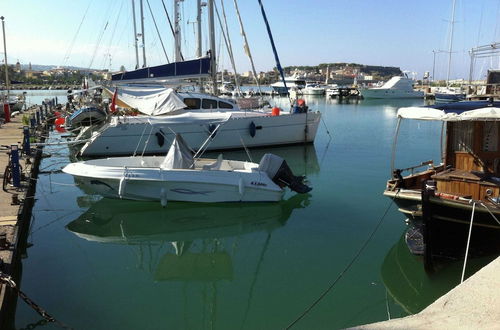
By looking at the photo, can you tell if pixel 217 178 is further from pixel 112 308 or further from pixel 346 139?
pixel 346 139

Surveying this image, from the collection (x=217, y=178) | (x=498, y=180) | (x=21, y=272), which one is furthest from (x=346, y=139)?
(x=21, y=272)

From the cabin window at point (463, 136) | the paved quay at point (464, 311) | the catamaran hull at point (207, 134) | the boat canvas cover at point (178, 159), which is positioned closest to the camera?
the paved quay at point (464, 311)

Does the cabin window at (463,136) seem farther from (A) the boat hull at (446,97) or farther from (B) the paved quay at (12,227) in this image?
(A) the boat hull at (446,97)

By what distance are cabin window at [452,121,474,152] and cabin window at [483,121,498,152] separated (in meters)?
0.23

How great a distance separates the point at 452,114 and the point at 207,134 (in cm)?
1312

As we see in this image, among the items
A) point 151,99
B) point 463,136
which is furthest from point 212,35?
point 463,136

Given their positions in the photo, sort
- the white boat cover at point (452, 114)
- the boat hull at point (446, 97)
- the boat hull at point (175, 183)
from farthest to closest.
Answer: the boat hull at point (446, 97), the boat hull at point (175, 183), the white boat cover at point (452, 114)

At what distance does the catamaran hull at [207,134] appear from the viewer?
63.3ft

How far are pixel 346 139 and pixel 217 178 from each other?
16.5 meters

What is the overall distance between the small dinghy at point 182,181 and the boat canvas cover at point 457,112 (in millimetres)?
4117

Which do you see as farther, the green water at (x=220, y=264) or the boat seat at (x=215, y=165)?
the boat seat at (x=215, y=165)

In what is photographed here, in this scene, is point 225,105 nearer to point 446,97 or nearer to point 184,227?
point 184,227

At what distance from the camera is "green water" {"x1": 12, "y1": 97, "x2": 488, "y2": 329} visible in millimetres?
6797

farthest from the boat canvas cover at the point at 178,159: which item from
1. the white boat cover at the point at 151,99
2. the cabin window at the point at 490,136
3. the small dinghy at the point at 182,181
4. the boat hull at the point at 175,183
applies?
the white boat cover at the point at 151,99
